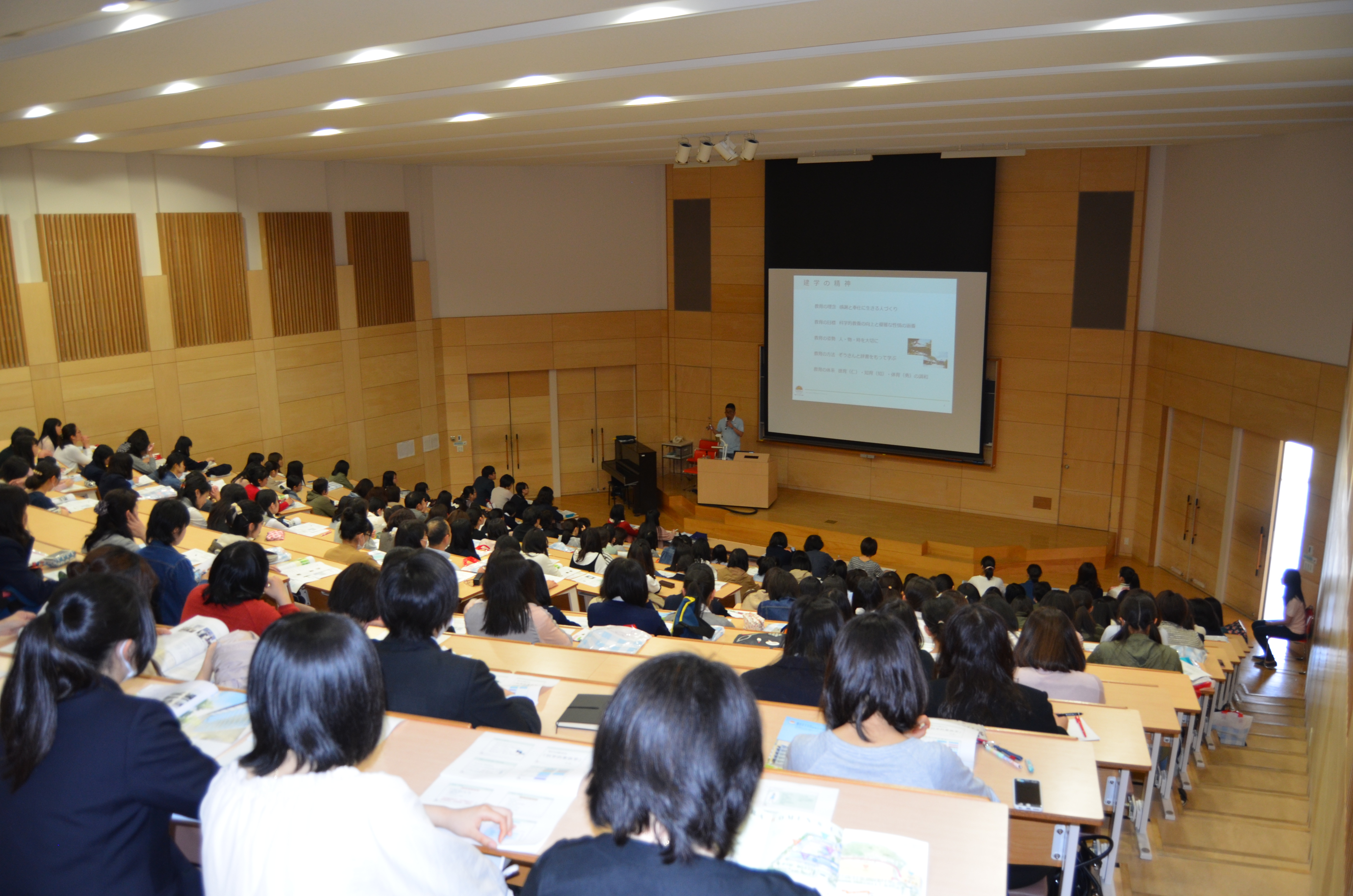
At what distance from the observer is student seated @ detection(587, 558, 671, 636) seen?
16.5 feet

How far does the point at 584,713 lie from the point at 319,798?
1292 millimetres

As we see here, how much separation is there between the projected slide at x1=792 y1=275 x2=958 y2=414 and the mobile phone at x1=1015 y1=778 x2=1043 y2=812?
31.6 feet

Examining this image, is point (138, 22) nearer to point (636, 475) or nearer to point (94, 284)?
point (94, 284)

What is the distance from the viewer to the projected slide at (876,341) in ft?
38.9

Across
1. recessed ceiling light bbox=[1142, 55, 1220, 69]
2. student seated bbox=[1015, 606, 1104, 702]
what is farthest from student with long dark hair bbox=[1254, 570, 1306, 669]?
student seated bbox=[1015, 606, 1104, 702]

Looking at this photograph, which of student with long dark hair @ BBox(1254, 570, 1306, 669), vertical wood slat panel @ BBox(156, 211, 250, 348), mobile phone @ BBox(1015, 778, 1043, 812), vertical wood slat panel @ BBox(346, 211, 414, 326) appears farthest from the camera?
vertical wood slat panel @ BBox(346, 211, 414, 326)

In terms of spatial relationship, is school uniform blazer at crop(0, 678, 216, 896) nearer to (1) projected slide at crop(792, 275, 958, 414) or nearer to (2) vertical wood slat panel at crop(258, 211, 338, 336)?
(2) vertical wood slat panel at crop(258, 211, 338, 336)

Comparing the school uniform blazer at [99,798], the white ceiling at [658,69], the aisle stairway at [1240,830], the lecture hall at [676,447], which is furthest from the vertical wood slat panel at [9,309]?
the aisle stairway at [1240,830]

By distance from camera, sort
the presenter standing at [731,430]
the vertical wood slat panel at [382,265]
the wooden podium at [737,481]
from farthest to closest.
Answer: the presenter standing at [731,430]
the wooden podium at [737,481]
the vertical wood slat panel at [382,265]

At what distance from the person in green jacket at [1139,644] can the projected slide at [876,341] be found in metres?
6.97

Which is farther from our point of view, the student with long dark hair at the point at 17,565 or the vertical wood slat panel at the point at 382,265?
the vertical wood slat panel at the point at 382,265

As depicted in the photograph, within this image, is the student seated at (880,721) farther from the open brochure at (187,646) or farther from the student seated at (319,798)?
the open brochure at (187,646)

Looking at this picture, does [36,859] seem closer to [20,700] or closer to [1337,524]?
[20,700]

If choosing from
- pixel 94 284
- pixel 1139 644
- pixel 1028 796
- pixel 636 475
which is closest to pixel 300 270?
pixel 94 284
